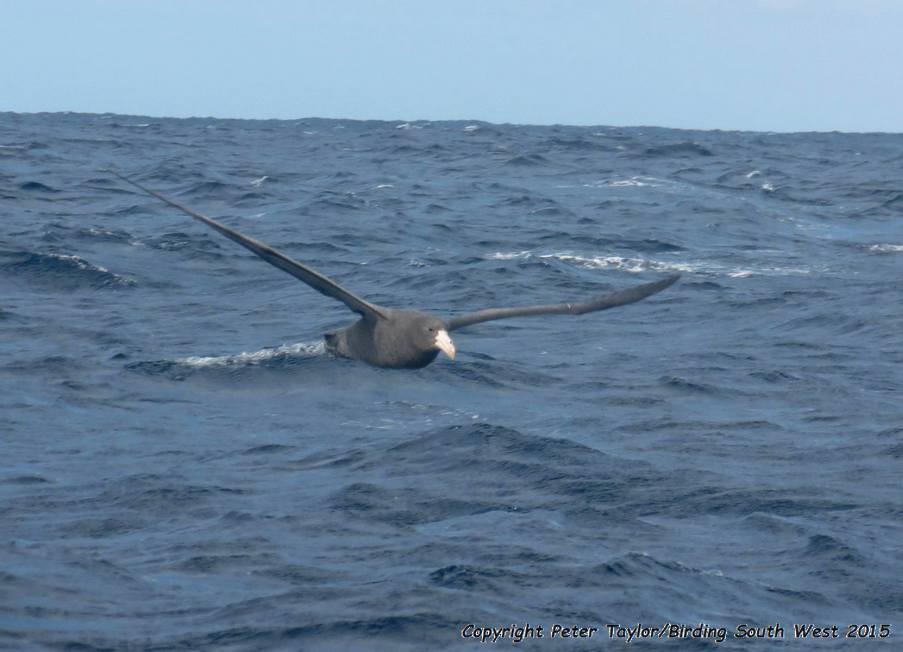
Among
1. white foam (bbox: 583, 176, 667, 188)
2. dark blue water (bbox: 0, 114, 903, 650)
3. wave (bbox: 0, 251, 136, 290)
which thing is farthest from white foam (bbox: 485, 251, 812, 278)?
white foam (bbox: 583, 176, 667, 188)

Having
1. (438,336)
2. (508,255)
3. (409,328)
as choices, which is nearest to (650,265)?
(508,255)

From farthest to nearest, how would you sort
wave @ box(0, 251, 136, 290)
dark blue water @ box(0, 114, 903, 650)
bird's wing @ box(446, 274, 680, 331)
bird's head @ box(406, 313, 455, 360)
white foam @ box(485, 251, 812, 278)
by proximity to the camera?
white foam @ box(485, 251, 812, 278) < wave @ box(0, 251, 136, 290) < bird's wing @ box(446, 274, 680, 331) < bird's head @ box(406, 313, 455, 360) < dark blue water @ box(0, 114, 903, 650)

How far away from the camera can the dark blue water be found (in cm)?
958

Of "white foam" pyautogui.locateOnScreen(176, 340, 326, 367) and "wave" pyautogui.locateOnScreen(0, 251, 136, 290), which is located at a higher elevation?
"wave" pyautogui.locateOnScreen(0, 251, 136, 290)

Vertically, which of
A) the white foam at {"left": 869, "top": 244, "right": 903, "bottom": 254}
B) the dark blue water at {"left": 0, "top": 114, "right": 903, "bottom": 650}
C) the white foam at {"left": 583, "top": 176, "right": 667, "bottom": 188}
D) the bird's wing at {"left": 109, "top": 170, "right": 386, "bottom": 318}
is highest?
the white foam at {"left": 583, "top": 176, "right": 667, "bottom": 188}

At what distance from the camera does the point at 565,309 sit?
11.1 metres

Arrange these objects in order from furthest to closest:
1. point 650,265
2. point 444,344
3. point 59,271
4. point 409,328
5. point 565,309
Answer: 1. point 650,265
2. point 59,271
3. point 565,309
4. point 409,328
5. point 444,344

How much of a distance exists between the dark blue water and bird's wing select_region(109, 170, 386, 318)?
176cm

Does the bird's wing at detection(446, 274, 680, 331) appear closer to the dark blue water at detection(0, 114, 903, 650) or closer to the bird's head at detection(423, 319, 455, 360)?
the bird's head at detection(423, 319, 455, 360)

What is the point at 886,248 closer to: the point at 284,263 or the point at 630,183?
the point at 630,183

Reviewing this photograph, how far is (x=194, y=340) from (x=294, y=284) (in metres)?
4.47

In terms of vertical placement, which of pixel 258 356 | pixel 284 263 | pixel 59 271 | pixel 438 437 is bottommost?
pixel 438 437

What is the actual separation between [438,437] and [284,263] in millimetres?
4479

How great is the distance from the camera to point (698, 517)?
11.6m
